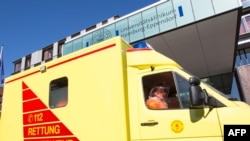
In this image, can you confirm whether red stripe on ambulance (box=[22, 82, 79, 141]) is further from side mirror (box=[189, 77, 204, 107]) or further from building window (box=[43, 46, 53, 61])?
building window (box=[43, 46, 53, 61])

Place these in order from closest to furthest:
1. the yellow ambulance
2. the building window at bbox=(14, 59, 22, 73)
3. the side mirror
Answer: the side mirror → the yellow ambulance → the building window at bbox=(14, 59, 22, 73)

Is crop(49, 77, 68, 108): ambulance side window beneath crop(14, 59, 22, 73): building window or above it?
beneath

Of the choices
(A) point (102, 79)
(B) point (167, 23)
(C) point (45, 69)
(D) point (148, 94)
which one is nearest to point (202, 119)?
(D) point (148, 94)

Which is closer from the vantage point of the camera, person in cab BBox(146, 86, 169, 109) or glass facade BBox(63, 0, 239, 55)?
person in cab BBox(146, 86, 169, 109)

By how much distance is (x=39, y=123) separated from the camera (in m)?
4.99

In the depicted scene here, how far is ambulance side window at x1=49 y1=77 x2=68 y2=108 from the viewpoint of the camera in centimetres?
486

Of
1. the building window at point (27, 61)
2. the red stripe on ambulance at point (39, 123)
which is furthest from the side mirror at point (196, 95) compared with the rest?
the building window at point (27, 61)

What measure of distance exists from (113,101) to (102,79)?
46 centimetres

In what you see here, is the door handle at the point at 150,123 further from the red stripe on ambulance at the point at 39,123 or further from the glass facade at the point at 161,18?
the glass facade at the point at 161,18

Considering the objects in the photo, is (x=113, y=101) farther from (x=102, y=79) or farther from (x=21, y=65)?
(x=21, y=65)

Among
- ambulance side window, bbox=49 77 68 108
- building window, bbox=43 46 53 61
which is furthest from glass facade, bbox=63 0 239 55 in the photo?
building window, bbox=43 46 53 61

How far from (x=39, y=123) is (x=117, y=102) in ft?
5.87

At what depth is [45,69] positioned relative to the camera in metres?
5.29

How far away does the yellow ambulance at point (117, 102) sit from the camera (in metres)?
3.68
